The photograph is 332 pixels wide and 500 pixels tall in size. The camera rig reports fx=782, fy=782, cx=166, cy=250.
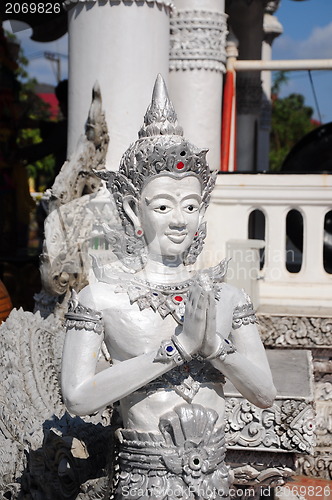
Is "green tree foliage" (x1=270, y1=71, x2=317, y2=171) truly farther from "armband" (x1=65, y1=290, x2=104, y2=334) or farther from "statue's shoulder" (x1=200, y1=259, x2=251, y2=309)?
"armband" (x1=65, y1=290, x2=104, y2=334)

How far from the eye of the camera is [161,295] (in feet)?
10.7

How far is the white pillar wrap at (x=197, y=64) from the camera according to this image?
710 centimetres

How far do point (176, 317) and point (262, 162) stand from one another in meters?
9.39

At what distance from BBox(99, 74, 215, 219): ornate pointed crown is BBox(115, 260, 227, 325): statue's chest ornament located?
12.8 inches

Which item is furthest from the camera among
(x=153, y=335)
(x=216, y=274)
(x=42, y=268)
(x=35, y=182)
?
(x=35, y=182)

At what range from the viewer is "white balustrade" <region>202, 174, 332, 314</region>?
22.0 ft

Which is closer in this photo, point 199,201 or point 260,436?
point 199,201

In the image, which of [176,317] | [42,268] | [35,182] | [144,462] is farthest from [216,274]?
[35,182]

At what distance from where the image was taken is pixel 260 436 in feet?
15.3

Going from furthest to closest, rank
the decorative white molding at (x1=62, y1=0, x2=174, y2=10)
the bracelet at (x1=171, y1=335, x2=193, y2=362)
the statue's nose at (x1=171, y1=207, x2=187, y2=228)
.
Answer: the decorative white molding at (x1=62, y1=0, x2=174, y2=10)
the statue's nose at (x1=171, y1=207, x2=187, y2=228)
the bracelet at (x1=171, y1=335, x2=193, y2=362)

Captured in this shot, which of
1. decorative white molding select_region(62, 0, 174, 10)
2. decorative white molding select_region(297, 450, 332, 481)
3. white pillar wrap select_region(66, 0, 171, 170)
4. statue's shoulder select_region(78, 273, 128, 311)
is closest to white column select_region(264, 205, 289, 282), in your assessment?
white pillar wrap select_region(66, 0, 171, 170)

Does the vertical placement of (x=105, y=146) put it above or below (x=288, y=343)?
above

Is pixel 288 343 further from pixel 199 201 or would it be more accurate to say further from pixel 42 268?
pixel 199 201

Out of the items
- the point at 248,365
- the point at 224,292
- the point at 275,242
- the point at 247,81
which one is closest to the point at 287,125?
the point at 247,81
